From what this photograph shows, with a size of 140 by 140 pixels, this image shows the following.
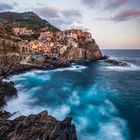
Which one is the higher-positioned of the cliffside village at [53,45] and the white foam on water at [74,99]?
the cliffside village at [53,45]

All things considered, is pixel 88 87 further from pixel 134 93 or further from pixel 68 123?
pixel 68 123

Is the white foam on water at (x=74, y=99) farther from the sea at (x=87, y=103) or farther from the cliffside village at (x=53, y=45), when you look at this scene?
the cliffside village at (x=53, y=45)

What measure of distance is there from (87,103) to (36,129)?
2505cm

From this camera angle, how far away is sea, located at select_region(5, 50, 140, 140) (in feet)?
117

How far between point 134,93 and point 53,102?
946 inches

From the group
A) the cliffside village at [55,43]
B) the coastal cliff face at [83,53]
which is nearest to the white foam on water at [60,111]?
the cliffside village at [55,43]

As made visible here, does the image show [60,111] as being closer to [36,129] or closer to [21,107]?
[21,107]

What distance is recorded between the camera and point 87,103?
50031 millimetres

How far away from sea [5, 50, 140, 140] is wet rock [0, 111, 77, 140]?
5458 millimetres

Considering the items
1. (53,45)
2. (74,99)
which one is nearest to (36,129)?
(74,99)

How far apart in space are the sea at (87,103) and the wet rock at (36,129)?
5458 mm

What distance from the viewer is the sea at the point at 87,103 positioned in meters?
35.7

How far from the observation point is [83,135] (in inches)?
1310

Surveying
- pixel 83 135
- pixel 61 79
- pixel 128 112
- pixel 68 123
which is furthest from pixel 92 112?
pixel 61 79
